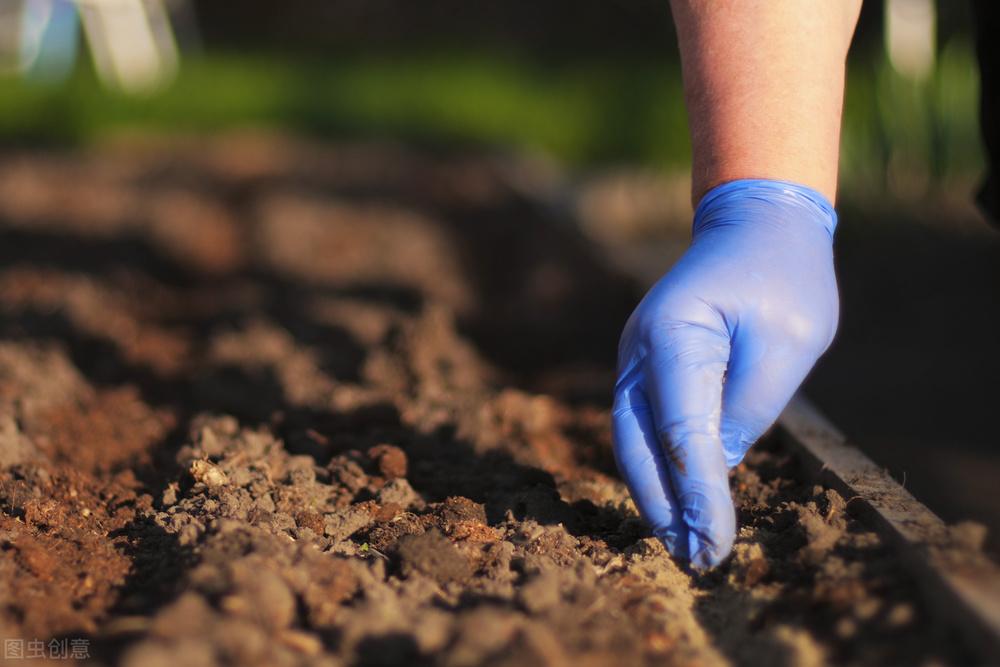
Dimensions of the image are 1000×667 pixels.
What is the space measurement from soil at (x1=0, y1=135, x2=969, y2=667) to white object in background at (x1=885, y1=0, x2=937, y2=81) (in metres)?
2.40

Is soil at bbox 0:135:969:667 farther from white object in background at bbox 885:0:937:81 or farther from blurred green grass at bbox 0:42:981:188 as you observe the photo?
white object in background at bbox 885:0:937:81

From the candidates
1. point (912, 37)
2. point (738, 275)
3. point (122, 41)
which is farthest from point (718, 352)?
point (122, 41)

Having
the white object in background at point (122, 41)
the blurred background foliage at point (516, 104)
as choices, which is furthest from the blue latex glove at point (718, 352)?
the white object in background at point (122, 41)

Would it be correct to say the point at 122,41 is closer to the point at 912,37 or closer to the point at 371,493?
the point at 912,37

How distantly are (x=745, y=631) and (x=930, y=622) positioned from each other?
9.6 inches

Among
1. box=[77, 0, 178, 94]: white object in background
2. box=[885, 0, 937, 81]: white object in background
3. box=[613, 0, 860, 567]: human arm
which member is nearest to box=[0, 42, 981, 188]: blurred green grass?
box=[885, 0, 937, 81]: white object in background

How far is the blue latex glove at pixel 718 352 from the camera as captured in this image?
5.02 ft

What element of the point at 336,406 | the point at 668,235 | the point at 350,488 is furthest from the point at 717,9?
the point at 668,235

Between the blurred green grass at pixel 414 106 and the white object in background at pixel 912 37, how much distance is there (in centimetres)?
20

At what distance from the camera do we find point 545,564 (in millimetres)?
1456

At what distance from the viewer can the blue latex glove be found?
60.2 inches

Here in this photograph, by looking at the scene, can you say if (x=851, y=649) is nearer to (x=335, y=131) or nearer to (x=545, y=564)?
(x=545, y=564)

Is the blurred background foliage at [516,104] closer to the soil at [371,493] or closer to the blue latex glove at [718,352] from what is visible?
the soil at [371,493]

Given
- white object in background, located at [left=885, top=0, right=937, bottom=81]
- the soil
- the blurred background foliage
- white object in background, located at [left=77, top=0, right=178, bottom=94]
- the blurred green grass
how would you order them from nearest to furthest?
1. the soil
2. the blurred background foliage
3. white object in background, located at [left=885, top=0, right=937, bottom=81]
4. the blurred green grass
5. white object in background, located at [left=77, top=0, right=178, bottom=94]
